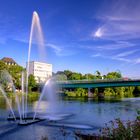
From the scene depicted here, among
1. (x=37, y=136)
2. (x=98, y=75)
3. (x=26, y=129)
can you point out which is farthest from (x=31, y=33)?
(x=98, y=75)

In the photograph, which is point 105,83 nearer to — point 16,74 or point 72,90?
point 16,74

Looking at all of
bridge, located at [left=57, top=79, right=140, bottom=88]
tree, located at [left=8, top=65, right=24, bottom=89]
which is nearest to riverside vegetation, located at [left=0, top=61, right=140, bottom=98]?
tree, located at [left=8, top=65, right=24, bottom=89]

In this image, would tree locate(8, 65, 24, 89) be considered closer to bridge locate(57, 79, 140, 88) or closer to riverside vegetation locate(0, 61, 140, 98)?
riverside vegetation locate(0, 61, 140, 98)

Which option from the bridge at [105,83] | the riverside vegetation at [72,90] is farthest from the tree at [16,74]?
the bridge at [105,83]

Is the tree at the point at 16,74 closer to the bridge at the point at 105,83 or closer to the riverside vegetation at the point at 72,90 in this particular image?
the riverside vegetation at the point at 72,90

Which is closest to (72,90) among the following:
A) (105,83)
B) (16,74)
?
(16,74)

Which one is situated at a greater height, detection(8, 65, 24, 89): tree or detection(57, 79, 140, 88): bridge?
detection(8, 65, 24, 89): tree

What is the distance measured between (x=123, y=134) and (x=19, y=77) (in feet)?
374

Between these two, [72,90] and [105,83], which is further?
[72,90]

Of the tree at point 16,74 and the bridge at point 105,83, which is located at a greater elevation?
the tree at point 16,74

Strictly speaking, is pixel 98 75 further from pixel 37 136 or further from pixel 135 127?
pixel 135 127

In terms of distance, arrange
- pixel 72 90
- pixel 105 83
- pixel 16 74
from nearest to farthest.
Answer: pixel 105 83
pixel 16 74
pixel 72 90

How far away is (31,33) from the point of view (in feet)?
154

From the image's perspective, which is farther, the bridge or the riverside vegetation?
the riverside vegetation
